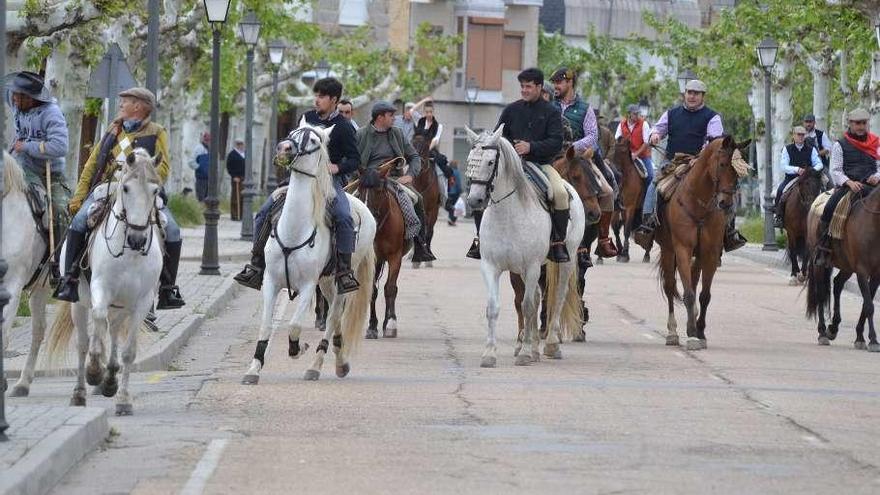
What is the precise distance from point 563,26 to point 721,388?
8453 cm

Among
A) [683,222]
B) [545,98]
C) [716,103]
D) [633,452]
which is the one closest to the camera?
[633,452]

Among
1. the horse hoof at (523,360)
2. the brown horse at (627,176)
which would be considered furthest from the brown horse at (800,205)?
the horse hoof at (523,360)

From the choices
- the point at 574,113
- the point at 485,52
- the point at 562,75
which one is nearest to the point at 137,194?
the point at 562,75

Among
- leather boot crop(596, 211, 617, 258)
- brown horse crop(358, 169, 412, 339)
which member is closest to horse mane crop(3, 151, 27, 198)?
Result: brown horse crop(358, 169, 412, 339)

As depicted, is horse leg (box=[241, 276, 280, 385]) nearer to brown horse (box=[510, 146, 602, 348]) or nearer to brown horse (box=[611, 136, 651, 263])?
brown horse (box=[510, 146, 602, 348])

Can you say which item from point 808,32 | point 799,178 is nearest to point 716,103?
point 808,32

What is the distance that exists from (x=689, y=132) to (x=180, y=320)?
5602 millimetres

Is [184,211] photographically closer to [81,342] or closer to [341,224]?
[341,224]

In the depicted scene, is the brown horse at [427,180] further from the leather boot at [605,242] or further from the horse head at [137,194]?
the horse head at [137,194]

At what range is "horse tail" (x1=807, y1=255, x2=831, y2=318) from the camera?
22.3m

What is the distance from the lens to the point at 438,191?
29547mm

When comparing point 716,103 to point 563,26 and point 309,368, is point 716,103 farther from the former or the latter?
point 309,368

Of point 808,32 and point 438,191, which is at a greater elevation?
point 808,32

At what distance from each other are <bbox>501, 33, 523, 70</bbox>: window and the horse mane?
78517mm
